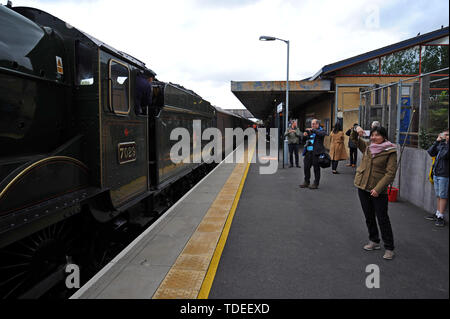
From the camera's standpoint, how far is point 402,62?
687 inches

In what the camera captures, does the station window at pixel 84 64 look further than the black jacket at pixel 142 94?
No

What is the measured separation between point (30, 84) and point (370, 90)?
9.92m

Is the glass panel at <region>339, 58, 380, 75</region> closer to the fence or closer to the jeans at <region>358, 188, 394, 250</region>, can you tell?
the fence

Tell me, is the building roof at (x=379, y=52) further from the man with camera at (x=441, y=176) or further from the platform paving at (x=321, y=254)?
the man with camera at (x=441, y=176)

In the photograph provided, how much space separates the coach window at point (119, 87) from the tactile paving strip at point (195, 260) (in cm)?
219

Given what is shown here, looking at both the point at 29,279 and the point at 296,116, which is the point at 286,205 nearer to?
the point at 29,279

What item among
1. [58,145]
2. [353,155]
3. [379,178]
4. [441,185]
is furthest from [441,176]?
[353,155]

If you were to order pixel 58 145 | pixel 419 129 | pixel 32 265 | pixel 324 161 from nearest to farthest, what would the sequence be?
1. pixel 32 265
2. pixel 58 145
3. pixel 419 129
4. pixel 324 161

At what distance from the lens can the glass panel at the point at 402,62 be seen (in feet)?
55.5

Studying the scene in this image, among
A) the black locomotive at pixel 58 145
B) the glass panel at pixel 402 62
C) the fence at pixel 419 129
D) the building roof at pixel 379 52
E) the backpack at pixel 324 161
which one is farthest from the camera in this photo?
the glass panel at pixel 402 62

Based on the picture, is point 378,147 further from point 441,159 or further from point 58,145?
point 58,145

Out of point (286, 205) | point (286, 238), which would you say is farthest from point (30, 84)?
point (286, 205)

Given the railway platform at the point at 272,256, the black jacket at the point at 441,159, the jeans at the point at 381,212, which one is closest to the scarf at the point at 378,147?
the jeans at the point at 381,212

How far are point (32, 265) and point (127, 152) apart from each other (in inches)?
80.4
